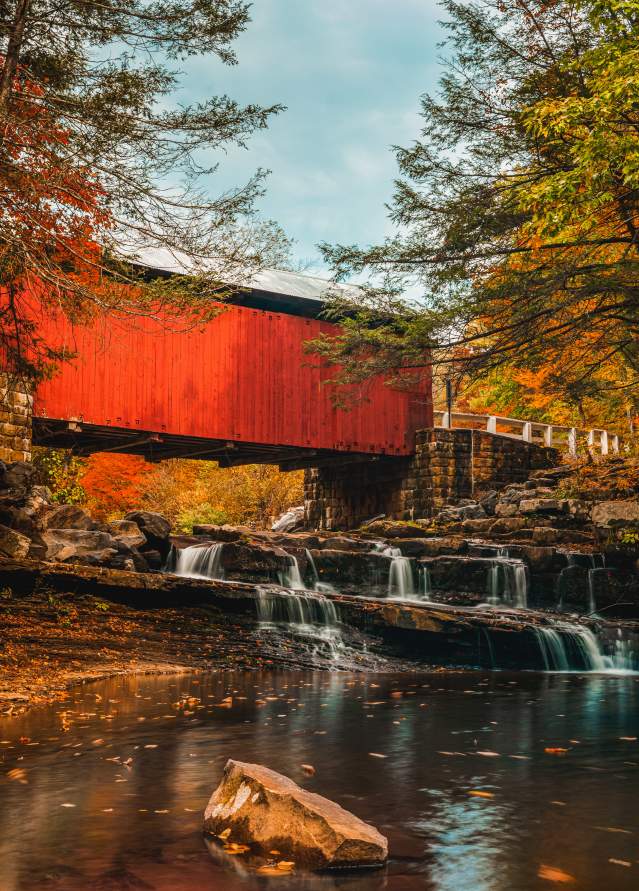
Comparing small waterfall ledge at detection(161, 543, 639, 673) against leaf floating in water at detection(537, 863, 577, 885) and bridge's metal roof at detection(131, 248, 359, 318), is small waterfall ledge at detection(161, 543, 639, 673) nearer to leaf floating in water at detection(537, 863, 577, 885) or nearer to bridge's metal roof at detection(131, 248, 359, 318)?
leaf floating in water at detection(537, 863, 577, 885)

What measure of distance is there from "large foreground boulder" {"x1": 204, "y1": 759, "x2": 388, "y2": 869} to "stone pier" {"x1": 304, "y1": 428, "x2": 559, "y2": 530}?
17515 mm

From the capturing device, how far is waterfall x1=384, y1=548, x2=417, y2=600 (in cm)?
1429

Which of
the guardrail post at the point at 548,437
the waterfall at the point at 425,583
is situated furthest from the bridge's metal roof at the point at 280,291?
the guardrail post at the point at 548,437

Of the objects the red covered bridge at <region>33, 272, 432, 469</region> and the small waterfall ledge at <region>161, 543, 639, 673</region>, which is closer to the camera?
the small waterfall ledge at <region>161, 543, 639, 673</region>

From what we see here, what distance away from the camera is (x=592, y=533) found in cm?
1576

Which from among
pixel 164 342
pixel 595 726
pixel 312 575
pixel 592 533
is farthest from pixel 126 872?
pixel 164 342

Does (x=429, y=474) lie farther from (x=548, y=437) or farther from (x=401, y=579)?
(x=401, y=579)

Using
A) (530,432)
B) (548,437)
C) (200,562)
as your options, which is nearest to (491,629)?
(200,562)

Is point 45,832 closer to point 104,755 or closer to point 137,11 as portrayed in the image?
point 104,755

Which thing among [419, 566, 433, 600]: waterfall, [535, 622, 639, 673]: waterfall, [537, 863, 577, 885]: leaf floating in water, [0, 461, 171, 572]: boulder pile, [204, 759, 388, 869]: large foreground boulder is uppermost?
[0, 461, 171, 572]: boulder pile

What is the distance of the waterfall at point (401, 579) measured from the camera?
14.3m

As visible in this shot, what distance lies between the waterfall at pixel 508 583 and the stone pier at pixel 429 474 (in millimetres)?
6171

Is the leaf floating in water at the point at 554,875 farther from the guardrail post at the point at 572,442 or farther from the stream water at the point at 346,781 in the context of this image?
the guardrail post at the point at 572,442

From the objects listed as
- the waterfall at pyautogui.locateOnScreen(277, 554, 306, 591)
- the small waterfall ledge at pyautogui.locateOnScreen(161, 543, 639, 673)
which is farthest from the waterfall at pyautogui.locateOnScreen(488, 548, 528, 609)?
the waterfall at pyautogui.locateOnScreen(277, 554, 306, 591)
